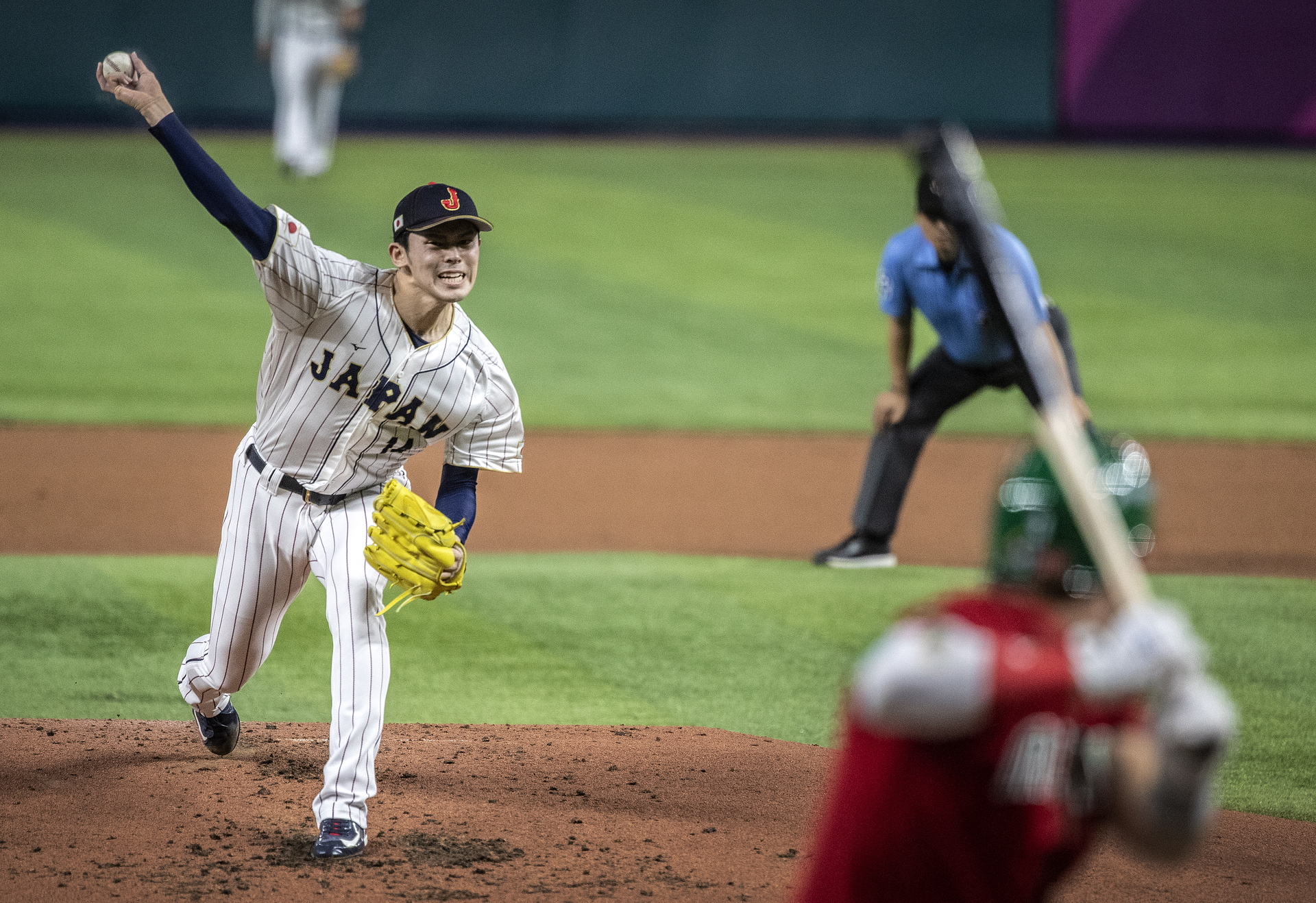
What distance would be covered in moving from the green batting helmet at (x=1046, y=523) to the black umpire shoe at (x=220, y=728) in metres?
2.97

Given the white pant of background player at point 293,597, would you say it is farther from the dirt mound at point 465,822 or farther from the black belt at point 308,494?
the dirt mound at point 465,822

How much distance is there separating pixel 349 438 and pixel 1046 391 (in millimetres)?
2308

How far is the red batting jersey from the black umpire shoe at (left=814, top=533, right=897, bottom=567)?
5.03 metres

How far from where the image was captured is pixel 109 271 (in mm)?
13984

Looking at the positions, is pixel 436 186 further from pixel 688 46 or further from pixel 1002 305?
pixel 688 46

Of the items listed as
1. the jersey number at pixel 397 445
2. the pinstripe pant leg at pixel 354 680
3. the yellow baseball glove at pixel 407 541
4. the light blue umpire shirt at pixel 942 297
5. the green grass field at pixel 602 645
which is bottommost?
the green grass field at pixel 602 645

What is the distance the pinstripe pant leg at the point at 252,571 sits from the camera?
4.16 m

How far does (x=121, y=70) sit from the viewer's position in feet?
12.7

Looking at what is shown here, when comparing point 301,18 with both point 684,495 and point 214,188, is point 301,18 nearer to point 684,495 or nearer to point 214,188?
point 684,495

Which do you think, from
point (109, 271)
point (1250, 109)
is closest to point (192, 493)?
point (109, 271)

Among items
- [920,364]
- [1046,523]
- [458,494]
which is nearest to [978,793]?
[1046,523]

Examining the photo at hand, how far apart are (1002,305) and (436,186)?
2.06m

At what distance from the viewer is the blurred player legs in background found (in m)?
17.2

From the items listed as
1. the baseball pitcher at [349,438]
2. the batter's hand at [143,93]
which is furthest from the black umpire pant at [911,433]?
the batter's hand at [143,93]
